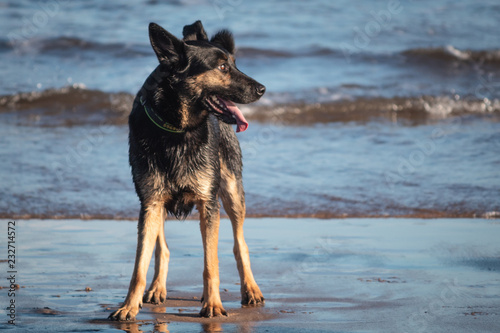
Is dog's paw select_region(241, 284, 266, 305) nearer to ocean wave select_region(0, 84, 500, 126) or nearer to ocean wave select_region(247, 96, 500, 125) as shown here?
ocean wave select_region(0, 84, 500, 126)

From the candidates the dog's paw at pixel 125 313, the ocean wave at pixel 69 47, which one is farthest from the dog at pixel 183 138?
the ocean wave at pixel 69 47

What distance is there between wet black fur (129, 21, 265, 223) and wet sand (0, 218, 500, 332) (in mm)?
759

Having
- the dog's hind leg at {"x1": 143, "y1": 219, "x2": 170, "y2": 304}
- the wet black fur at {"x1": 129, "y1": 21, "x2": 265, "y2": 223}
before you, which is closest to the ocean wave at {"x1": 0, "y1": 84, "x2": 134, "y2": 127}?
the dog's hind leg at {"x1": 143, "y1": 219, "x2": 170, "y2": 304}

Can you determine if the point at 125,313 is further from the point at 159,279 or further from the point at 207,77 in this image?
the point at 207,77

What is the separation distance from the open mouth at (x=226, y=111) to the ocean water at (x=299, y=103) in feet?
9.61

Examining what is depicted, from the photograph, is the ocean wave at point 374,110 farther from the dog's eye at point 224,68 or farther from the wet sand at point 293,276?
the dog's eye at point 224,68

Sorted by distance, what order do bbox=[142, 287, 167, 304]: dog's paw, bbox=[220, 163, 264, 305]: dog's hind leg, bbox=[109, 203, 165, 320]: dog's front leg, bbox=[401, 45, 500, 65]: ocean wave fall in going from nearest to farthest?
bbox=[109, 203, 165, 320]: dog's front leg < bbox=[142, 287, 167, 304]: dog's paw < bbox=[220, 163, 264, 305]: dog's hind leg < bbox=[401, 45, 500, 65]: ocean wave

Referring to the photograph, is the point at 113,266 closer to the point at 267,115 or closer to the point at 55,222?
the point at 55,222

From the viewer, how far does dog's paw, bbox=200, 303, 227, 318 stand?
3.98 m

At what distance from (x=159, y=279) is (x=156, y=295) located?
0.47ft

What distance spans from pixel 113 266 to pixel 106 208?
7.04ft

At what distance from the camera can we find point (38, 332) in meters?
3.50

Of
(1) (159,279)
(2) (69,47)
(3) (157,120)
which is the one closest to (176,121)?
(3) (157,120)

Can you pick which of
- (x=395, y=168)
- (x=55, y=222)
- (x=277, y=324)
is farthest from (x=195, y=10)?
(x=277, y=324)
